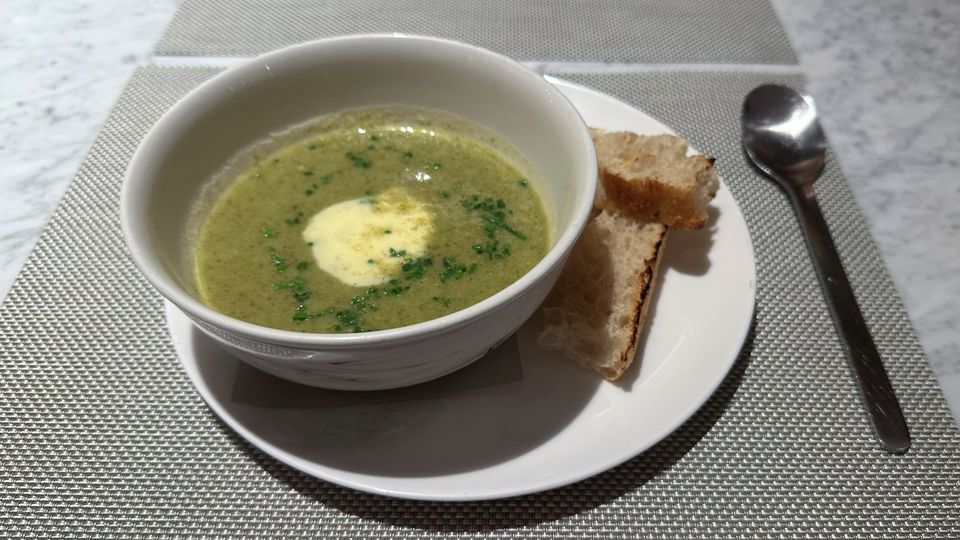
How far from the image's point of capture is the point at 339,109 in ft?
6.63

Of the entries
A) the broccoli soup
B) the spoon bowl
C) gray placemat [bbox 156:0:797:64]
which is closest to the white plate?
the broccoli soup

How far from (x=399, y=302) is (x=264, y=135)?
0.74 metres

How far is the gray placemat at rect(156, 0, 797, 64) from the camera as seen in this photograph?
272 centimetres

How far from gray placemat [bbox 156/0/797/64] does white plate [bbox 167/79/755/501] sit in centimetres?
146

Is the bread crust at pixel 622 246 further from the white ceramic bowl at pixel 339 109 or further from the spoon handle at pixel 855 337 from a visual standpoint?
the spoon handle at pixel 855 337

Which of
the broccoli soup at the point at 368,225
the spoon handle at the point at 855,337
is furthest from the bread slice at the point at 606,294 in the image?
the spoon handle at the point at 855,337

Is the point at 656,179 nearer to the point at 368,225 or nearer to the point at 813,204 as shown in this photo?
the point at 813,204

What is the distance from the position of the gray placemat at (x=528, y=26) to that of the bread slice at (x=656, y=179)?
0.95 meters

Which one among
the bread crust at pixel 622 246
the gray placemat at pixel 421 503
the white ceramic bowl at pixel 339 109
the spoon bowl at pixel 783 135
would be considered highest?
the white ceramic bowl at pixel 339 109

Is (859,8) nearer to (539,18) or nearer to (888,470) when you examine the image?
(539,18)

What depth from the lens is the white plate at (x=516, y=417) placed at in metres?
1.30

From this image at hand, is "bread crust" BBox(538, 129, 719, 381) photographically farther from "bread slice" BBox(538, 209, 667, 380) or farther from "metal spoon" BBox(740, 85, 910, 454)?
"metal spoon" BBox(740, 85, 910, 454)

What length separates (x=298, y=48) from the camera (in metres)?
1.79

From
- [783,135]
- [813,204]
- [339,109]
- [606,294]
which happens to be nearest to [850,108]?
[783,135]
